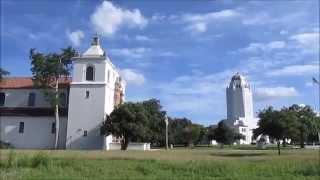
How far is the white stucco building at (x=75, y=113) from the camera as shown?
234 ft

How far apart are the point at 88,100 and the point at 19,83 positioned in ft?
51.1

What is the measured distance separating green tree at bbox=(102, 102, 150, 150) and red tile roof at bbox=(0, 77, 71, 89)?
47.0 ft

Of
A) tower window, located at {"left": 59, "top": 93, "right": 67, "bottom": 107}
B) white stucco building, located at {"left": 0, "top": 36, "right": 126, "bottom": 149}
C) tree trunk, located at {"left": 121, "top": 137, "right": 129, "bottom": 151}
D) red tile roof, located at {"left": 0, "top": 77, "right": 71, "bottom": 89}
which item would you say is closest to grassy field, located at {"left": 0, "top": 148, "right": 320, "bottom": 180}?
tree trunk, located at {"left": 121, "top": 137, "right": 129, "bottom": 151}

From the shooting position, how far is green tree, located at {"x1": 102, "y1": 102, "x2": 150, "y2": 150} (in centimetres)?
6488

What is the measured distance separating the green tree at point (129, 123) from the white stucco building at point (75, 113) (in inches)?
167

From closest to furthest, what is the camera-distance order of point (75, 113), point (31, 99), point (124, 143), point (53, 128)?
point (124, 143) → point (75, 113) → point (53, 128) → point (31, 99)

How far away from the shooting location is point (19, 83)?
81062 millimetres

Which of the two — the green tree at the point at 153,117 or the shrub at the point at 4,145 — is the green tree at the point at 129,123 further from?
the shrub at the point at 4,145

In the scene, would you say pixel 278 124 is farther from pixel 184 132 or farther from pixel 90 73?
pixel 184 132

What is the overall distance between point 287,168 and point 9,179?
44.9ft

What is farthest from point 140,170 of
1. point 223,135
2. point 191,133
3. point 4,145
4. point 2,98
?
point 223,135

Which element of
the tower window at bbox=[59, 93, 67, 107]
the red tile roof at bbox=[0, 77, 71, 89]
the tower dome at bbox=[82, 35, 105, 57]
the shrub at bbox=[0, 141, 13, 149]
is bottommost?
the shrub at bbox=[0, 141, 13, 149]

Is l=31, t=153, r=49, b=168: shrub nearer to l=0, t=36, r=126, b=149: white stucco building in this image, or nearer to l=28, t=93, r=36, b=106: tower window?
l=0, t=36, r=126, b=149: white stucco building

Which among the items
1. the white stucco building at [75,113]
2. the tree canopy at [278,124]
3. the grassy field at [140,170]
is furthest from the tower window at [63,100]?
the grassy field at [140,170]
